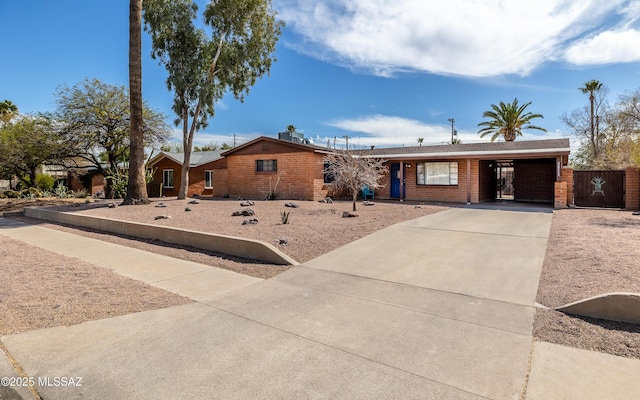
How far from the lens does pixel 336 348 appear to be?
3645 millimetres

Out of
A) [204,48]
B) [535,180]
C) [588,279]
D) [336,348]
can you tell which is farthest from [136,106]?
[535,180]

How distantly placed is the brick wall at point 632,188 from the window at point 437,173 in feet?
22.9

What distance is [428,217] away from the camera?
12.1 metres

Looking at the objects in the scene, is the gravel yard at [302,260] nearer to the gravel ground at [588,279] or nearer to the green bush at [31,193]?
the gravel ground at [588,279]

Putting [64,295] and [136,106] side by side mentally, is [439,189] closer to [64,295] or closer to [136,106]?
[136,106]

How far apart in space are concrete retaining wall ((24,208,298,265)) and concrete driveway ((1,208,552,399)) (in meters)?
1.13

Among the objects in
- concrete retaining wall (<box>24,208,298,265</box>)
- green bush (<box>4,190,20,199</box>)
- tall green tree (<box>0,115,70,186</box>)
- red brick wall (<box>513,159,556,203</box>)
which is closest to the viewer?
concrete retaining wall (<box>24,208,298,265</box>)

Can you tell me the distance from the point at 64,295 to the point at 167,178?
2507 cm

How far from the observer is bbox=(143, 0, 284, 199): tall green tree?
790 inches

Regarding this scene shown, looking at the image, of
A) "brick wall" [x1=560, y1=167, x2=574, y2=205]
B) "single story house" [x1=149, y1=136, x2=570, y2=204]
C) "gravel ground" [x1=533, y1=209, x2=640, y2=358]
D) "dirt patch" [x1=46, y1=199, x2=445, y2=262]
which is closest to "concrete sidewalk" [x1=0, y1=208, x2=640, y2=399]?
"gravel ground" [x1=533, y1=209, x2=640, y2=358]

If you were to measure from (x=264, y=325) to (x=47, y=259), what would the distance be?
597cm

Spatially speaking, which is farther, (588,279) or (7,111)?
(7,111)

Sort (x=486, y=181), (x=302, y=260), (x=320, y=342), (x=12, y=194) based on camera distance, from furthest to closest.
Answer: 1. (x=12, y=194)
2. (x=486, y=181)
3. (x=302, y=260)
4. (x=320, y=342)

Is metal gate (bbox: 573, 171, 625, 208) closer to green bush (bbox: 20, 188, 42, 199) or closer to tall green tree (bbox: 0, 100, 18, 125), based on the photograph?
green bush (bbox: 20, 188, 42, 199)
